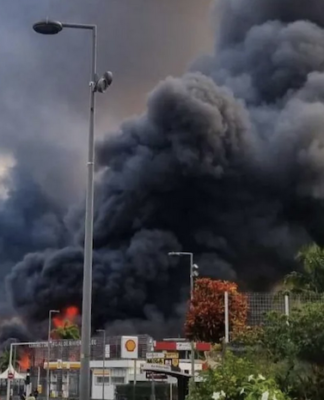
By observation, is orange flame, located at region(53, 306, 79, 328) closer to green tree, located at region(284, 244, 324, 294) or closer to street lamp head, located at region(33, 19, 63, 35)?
green tree, located at region(284, 244, 324, 294)

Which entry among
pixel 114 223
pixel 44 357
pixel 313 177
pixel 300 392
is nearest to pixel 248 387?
pixel 300 392

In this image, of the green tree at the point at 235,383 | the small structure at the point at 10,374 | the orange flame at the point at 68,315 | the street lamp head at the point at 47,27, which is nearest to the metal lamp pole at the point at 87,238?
the street lamp head at the point at 47,27

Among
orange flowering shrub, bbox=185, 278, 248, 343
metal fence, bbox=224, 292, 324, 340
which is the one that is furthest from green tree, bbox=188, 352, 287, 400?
orange flowering shrub, bbox=185, 278, 248, 343

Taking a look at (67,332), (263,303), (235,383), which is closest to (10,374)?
(263,303)

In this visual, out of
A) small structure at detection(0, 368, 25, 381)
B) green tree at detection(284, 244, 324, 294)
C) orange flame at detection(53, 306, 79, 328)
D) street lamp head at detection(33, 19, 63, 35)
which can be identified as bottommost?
small structure at detection(0, 368, 25, 381)

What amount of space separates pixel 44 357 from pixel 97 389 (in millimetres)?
25778

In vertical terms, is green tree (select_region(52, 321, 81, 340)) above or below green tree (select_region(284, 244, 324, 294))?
above

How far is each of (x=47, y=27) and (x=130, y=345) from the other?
6850 mm

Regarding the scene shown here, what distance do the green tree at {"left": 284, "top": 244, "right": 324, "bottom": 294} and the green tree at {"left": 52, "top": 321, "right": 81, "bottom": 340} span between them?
80486 millimetres

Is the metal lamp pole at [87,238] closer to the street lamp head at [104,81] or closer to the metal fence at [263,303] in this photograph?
the street lamp head at [104,81]

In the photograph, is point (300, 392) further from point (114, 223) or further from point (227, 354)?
point (114, 223)

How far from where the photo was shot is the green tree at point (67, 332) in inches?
3974

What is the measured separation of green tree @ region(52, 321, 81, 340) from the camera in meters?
101

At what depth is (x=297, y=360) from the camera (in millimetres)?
14555
